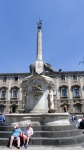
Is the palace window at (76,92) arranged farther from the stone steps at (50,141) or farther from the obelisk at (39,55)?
the stone steps at (50,141)

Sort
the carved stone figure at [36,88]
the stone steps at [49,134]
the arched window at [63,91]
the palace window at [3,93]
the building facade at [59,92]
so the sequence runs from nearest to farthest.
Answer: the stone steps at [49,134] → the carved stone figure at [36,88] → the building facade at [59,92] → the arched window at [63,91] → the palace window at [3,93]

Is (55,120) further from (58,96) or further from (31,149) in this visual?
(58,96)

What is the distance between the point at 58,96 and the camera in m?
42.8

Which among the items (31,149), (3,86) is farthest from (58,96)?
(31,149)

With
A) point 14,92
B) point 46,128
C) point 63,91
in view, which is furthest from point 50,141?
point 14,92

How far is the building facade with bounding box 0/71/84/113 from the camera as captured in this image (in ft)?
137

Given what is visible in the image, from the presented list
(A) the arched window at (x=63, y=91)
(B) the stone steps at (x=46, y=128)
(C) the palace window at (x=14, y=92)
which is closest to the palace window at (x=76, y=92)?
(A) the arched window at (x=63, y=91)

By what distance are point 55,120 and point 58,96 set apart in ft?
106

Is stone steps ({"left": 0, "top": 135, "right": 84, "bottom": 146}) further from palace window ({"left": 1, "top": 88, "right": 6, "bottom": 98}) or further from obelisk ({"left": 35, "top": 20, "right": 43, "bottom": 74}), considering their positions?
palace window ({"left": 1, "top": 88, "right": 6, "bottom": 98})

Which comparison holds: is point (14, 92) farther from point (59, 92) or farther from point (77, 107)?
point (77, 107)

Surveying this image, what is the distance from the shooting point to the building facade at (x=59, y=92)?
137 feet

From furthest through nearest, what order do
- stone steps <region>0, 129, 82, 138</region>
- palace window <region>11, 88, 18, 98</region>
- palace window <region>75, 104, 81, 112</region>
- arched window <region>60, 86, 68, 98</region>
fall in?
palace window <region>11, 88, 18, 98</region> → arched window <region>60, 86, 68, 98</region> → palace window <region>75, 104, 81, 112</region> → stone steps <region>0, 129, 82, 138</region>

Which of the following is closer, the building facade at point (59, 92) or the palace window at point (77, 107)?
the palace window at point (77, 107)

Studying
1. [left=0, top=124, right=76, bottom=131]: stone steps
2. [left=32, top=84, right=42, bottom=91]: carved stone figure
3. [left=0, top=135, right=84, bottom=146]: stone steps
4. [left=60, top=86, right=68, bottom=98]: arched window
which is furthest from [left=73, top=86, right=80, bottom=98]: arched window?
[left=0, top=135, right=84, bottom=146]: stone steps
